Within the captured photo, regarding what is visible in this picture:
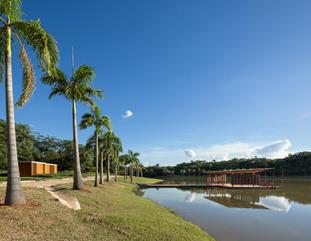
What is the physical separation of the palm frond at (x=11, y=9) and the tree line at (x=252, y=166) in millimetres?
99196

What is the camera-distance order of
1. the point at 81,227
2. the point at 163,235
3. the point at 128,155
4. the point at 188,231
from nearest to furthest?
the point at 81,227 < the point at 163,235 < the point at 188,231 < the point at 128,155

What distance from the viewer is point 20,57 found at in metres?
13.6

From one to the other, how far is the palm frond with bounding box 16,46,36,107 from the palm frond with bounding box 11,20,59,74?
47cm

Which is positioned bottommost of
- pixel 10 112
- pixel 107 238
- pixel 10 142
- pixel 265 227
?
pixel 265 227

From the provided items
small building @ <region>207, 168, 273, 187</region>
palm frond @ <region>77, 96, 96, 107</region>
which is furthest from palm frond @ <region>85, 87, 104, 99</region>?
small building @ <region>207, 168, 273, 187</region>

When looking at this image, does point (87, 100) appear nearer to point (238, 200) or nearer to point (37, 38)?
point (37, 38)

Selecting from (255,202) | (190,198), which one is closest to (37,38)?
(255,202)

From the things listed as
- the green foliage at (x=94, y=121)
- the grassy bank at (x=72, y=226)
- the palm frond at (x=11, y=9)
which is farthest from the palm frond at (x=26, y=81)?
the green foliage at (x=94, y=121)

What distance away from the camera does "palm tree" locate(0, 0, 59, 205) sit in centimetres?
1244

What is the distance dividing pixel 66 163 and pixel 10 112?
80364mm

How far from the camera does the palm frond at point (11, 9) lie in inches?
504

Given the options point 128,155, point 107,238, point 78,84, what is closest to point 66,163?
point 128,155

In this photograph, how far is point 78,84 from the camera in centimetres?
2388

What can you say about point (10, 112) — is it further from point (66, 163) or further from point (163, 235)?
point (66, 163)
